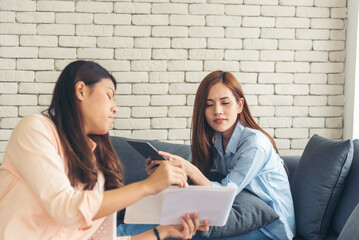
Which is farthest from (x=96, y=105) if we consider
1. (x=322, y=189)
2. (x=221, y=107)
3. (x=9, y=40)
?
(x=9, y=40)

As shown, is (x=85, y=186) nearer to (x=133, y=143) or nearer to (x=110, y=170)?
(x=110, y=170)

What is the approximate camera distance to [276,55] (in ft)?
9.70

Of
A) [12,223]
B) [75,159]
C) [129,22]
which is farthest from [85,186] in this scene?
[129,22]

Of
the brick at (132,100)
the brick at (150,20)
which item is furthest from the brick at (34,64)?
the brick at (150,20)

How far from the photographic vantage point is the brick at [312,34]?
298 centimetres

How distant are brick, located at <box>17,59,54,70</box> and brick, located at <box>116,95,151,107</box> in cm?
51

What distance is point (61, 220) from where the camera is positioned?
111cm

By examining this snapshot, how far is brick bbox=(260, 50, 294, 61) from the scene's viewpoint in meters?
2.95

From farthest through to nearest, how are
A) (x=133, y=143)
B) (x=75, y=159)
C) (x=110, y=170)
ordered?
(x=133, y=143), (x=110, y=170), (x=75, y=159)

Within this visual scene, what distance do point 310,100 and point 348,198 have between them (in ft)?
3.85

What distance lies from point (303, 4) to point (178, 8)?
907 millimetres

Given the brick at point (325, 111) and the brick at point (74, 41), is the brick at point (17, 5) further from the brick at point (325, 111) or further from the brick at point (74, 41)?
the brick at point (325, 111)

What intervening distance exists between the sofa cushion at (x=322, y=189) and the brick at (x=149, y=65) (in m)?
1.24

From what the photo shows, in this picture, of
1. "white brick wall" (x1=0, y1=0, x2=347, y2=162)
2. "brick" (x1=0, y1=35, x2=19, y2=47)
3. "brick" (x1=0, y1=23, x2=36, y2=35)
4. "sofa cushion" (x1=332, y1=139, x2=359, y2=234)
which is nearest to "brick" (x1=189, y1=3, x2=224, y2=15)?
"white brick wall" (x1=0, y1=0, x2=347, y2=162)
